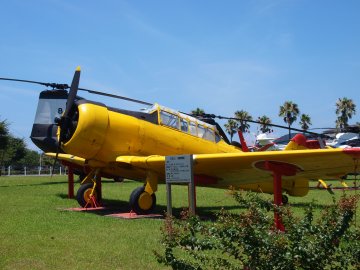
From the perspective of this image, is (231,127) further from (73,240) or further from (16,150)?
(73,240)

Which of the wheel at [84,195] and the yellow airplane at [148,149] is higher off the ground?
the yellow airplane at [148,149]

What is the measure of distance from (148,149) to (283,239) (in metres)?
8.94

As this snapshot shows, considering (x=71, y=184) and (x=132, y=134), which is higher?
(x=132, y=134)

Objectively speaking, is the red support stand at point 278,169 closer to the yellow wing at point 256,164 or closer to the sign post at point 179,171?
the yellow wing at point 256,164

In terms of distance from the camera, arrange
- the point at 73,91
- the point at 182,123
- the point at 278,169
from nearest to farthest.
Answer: the point at 278,169 → the point at 73,91 → the point at 182,123

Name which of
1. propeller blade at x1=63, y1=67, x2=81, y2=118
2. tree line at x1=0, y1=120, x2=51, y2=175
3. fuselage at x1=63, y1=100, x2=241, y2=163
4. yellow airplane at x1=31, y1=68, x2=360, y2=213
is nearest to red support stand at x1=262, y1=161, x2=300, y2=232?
yellow airplane at x1=31, y1=68, x2=360, y2=213

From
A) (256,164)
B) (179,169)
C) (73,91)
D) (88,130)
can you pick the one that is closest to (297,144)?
(256,164)

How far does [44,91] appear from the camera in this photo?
63.3 feet

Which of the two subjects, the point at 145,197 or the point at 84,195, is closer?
the point at 145,197

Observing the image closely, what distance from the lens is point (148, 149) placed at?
470 inches

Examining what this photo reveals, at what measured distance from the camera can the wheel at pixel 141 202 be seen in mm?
10992

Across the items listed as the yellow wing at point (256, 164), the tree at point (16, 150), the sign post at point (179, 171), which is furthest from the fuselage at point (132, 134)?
the tree at point (16, 150)

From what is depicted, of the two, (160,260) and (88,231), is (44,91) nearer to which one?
(88,231)

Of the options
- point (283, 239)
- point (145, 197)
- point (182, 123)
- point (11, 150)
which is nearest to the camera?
point (283, 239)
